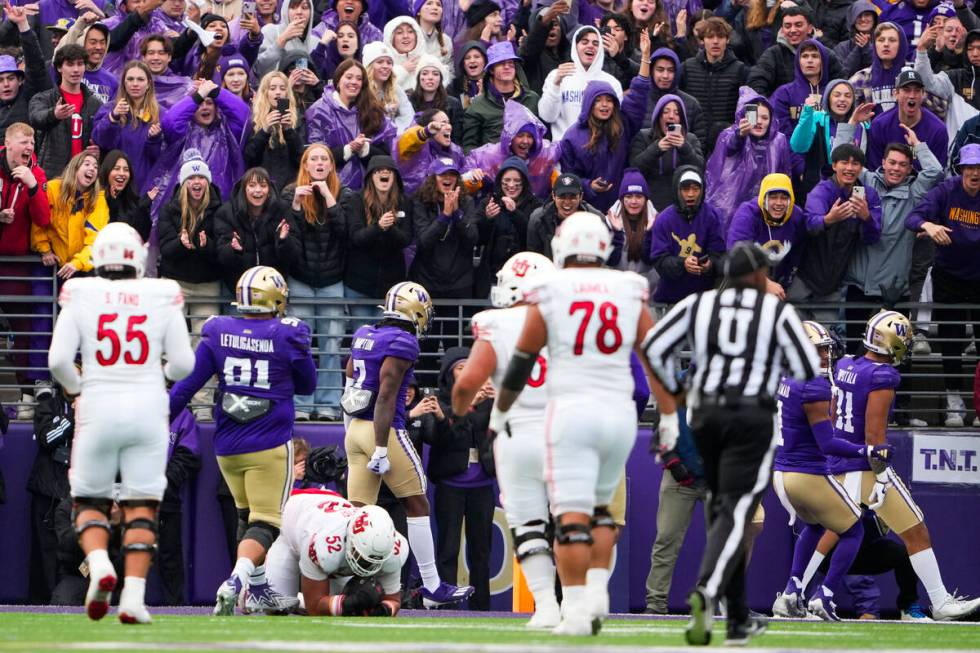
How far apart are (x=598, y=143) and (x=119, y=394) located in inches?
285

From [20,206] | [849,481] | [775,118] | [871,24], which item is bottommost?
[849,481]

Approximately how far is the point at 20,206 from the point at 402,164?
10.9ft

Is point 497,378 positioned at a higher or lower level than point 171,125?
lower

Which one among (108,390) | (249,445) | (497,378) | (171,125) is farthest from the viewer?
(171,125)

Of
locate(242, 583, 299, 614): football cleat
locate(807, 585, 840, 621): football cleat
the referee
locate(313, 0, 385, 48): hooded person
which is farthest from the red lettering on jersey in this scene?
locate(313, 0, 385, 48): hooded person

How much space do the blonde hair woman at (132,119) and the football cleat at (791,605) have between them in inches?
255

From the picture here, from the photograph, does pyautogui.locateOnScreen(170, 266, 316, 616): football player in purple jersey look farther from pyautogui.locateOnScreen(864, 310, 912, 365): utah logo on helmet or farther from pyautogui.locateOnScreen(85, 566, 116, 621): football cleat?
pyautogui.locateOnScreen(864, 310, 912, 365): utah logo on helmet

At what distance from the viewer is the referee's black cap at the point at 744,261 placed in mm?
8727

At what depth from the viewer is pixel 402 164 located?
1562 cm

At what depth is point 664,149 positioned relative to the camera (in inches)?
607

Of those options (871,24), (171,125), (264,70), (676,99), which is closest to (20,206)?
(171,125)

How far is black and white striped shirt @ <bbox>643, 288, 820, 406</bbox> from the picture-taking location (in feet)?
28.3

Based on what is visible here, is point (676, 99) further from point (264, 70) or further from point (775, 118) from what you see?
point (264, 70)

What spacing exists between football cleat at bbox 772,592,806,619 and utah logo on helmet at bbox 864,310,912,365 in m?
1.99
